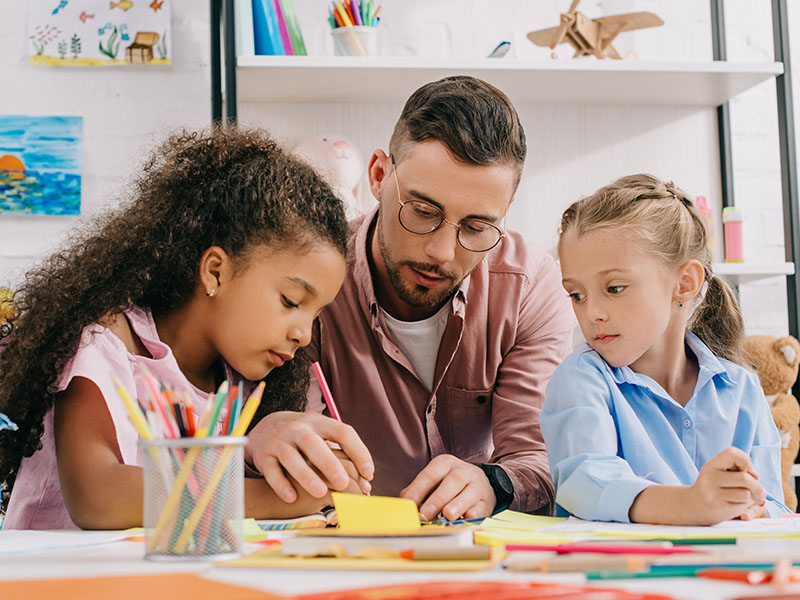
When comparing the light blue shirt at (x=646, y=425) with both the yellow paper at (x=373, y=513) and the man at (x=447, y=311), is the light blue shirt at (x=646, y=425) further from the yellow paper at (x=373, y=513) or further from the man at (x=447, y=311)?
the yellow paper at (x=373, y=513)

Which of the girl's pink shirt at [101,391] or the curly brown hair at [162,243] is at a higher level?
the curly brown hair at [162,243]

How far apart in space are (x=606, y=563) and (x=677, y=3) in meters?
2.13

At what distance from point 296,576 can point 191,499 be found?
11cm

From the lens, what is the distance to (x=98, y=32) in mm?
2156

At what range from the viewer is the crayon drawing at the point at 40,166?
2.12m

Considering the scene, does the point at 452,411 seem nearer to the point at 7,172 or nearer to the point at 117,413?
the point at 117,413

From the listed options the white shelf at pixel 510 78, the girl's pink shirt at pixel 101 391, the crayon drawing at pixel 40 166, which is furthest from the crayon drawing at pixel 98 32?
the girl's pink shirt at pixel 101 391

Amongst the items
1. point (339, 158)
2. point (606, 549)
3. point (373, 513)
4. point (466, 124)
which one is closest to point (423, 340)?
point (466, 124)

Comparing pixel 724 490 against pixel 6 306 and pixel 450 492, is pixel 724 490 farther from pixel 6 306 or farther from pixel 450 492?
pixel 6 306

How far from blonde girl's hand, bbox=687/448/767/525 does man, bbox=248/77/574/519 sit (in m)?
0.38

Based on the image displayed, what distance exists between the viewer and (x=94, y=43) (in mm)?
2156

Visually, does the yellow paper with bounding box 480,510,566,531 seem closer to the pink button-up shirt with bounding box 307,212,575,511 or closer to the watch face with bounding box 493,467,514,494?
the watch face with bounding box 493,467,514,494

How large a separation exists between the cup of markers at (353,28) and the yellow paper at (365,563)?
5.08ft

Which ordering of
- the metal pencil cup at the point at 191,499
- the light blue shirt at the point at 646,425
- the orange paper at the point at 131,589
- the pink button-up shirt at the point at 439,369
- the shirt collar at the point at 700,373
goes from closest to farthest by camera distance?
the orange paper at the point at 131,589 → the metal pencil cup at the point at 191,499 → the light blue shirt at the point at 646,425 → the shirt collar at the point at 700,373 → the pink button-up shirt at the point at 439,369
